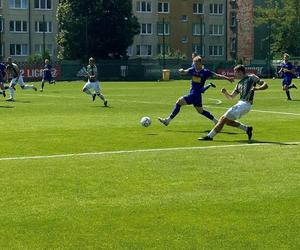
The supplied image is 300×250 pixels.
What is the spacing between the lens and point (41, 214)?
992 centimetres

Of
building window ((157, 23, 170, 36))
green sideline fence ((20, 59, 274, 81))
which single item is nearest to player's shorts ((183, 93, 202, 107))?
green sideline fence ((20, 59, 274, 81))

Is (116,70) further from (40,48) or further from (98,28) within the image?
(40,48)

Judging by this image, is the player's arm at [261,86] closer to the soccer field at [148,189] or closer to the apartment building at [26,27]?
the soccer field at [148,189]

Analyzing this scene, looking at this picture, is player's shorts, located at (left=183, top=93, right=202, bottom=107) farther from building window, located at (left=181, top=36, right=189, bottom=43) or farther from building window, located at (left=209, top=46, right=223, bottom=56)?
building window, located at (left=209, top=46, right=223, bottom=56)

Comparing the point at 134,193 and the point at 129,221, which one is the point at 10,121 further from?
the point at 129,221

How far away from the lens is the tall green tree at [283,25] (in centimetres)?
11676

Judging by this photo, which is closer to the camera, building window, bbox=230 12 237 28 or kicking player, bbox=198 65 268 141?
kicking player, bbox=198 65 268 141

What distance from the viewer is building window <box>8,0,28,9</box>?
10494cm

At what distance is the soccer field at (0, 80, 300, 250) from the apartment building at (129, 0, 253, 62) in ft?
309

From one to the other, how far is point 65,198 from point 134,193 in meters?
1.04

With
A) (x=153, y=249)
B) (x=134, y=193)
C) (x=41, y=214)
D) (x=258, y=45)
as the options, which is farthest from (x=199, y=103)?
(x=258, y=45)

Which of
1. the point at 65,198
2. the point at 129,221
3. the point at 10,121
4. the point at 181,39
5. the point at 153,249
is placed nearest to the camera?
the point at 153,249

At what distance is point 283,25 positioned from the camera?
118 m

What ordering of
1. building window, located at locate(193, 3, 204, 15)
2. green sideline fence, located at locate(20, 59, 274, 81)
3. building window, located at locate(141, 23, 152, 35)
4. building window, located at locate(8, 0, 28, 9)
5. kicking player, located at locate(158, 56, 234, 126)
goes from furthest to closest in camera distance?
building window, located at locate(193, 3, 204, 15) → building window, located at locate(141, 23, 152, 35) → building window, located at locate(8, 0, 28, 9) → green sideline fence, located at locate(20, 59, 274, 81) → kicking player, located at locate(158, 56, 234, 126)
